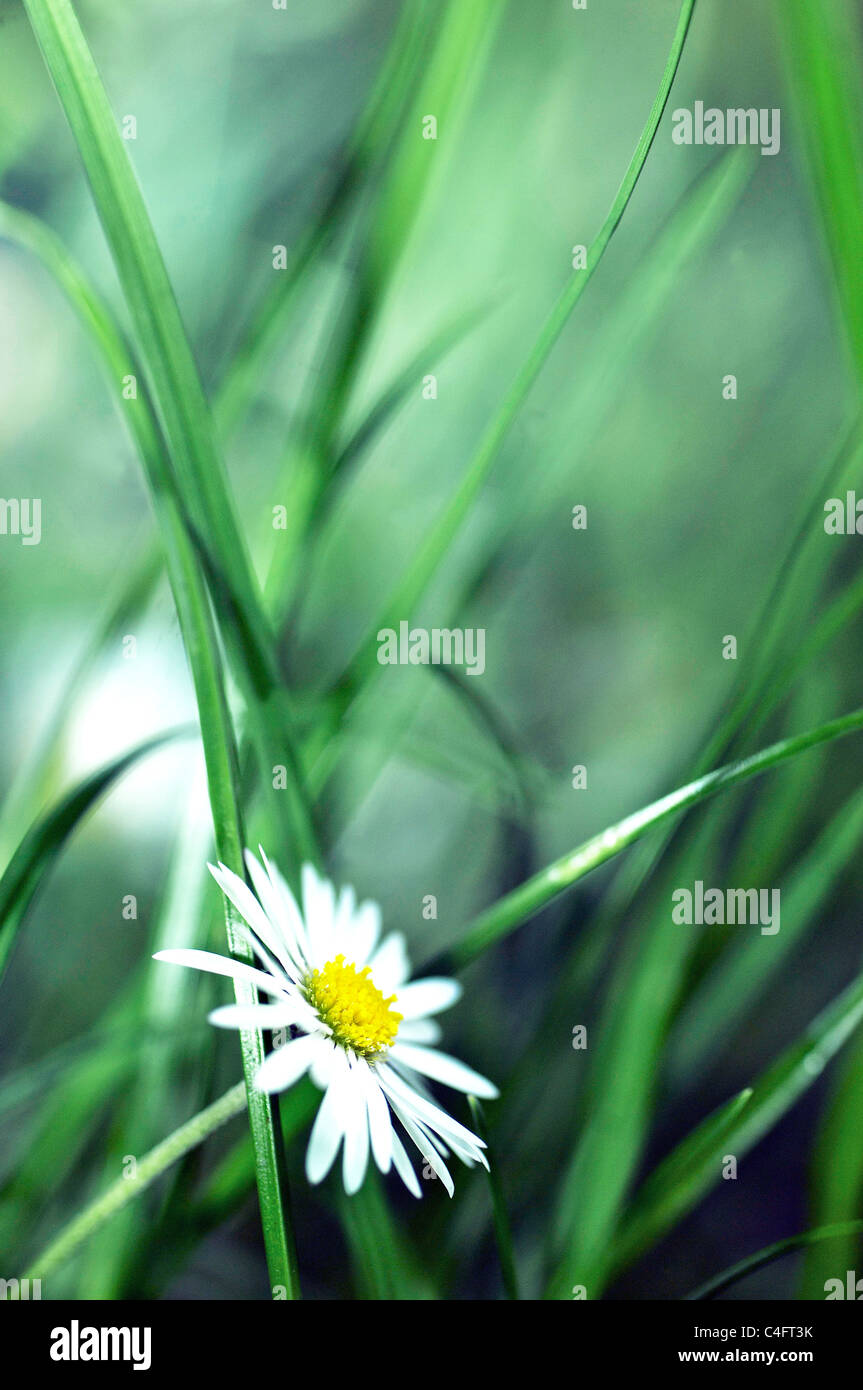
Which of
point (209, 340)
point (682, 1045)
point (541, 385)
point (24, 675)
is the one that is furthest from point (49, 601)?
point (682, 1045)

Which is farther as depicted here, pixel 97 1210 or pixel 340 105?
pixel 340 105

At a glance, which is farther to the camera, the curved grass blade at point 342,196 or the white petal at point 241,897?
the curved grass blade at point 342,196

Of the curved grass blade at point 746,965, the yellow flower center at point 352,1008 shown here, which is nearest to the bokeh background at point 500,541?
the curved grass blade at point 746,965

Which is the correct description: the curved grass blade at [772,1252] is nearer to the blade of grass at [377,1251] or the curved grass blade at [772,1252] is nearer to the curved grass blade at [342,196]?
the blade of grass at [377,1251]

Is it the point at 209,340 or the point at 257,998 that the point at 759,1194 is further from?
the point at 209,340

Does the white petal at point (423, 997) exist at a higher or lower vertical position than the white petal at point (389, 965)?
lower

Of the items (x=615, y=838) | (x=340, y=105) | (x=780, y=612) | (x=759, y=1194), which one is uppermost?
(x=340, y=105)

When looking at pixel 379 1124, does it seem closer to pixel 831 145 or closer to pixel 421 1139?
pixel 421 1139

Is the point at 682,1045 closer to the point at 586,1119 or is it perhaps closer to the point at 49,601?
the point at 586,1119

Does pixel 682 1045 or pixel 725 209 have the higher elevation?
pixel 725 209
